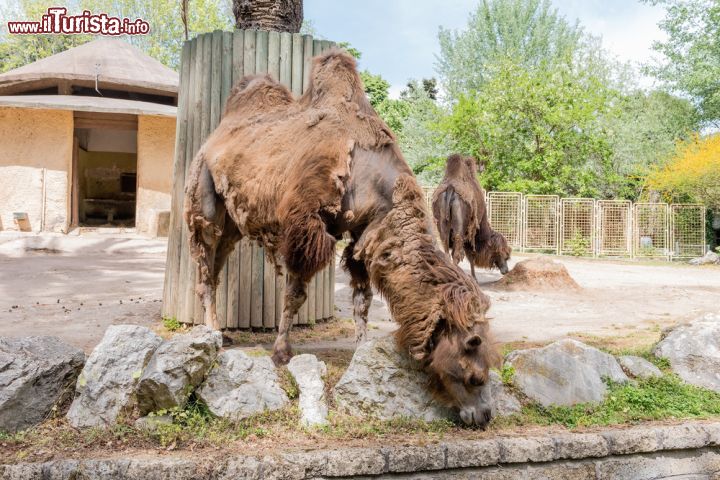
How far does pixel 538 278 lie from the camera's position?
10.7 metres

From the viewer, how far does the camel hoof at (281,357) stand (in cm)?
455

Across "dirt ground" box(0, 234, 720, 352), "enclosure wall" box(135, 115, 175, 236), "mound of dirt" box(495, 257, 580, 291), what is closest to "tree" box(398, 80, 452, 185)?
"enclosure wall" box(135, 115, 175, 236)

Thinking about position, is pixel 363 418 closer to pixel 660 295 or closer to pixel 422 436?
pixel 422 436

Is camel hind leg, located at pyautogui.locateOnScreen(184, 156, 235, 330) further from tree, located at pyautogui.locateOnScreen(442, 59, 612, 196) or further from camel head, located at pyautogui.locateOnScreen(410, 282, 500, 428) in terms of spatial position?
tree, located at pyautogui.locateOnScreen(442, 59, 612, 196)

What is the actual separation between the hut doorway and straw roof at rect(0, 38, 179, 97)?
266cm

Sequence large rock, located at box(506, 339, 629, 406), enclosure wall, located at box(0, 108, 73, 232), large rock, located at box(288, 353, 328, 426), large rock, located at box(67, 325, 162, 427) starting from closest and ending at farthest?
large rock, located at box(67, 325, 162, 427) → large rock, located at box(288, 353, 328, 426) → large rock, located at box(506, 339, 629, 406) → enclosure wall, located at box(0, 108, 73, 232)

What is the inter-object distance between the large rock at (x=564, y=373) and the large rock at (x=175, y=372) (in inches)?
84.1

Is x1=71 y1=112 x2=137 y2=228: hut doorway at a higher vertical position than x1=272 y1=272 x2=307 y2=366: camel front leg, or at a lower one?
higher

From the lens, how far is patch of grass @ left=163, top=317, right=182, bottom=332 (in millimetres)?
6293

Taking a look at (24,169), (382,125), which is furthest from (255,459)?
(24,169)

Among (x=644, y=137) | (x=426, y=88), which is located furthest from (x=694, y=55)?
(x=426, y=88)


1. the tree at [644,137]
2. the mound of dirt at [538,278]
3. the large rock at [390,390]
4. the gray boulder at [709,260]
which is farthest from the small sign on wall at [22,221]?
the tree at [644,137]

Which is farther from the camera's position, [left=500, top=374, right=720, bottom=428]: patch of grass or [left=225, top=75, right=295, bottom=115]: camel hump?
[left=225, top=75, right=295, bottom=115]: camel hump

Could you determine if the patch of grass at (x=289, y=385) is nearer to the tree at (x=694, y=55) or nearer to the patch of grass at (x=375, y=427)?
the patch of grass at (x=375, y=427)
